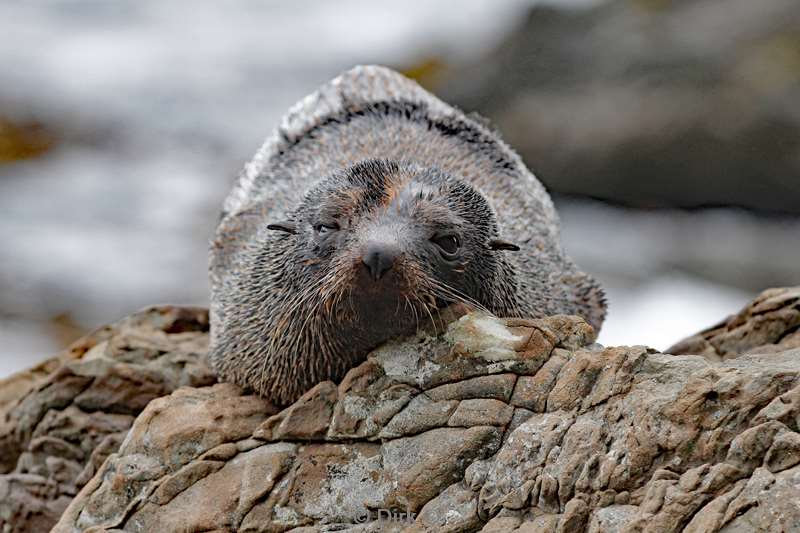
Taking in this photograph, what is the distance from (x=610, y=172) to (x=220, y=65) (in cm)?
895

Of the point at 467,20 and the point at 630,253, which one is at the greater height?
the point at 467,20

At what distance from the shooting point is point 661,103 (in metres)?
17.5

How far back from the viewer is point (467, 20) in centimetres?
2130

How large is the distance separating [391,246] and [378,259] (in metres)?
0.17

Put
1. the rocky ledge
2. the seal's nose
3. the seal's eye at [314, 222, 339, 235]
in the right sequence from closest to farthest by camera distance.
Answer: the rocky ledge < the seal's nose < the seal's eye at [314, 222, 339, 235]

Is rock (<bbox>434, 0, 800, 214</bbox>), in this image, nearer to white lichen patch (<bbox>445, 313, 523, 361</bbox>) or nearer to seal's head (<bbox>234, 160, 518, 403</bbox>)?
seal's head (<bbox>234, 160, 518, 403</bbox>)

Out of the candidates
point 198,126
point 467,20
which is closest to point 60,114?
point 198,126

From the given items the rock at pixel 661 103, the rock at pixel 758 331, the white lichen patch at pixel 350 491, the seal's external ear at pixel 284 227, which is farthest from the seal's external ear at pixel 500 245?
the rock at pixel 661 103

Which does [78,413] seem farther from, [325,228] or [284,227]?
[325,228]

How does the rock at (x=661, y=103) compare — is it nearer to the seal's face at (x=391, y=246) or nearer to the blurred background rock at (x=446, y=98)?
the blurred background rock at (x=446, y=98)

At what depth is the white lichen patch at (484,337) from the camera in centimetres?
740

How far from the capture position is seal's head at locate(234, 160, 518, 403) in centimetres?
722

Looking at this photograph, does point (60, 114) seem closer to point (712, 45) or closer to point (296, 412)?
point (712, 45)

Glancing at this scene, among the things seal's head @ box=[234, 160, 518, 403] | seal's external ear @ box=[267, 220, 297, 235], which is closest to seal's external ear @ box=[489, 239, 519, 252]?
seal's head @ box=[234, 160, 518, 403]
